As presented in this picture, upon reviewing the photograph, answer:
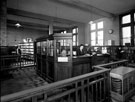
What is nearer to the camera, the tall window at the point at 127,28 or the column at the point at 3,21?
the column at the point at 3,21

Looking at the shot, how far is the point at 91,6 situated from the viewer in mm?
6008

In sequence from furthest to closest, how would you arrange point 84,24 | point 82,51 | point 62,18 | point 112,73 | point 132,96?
point 84,24
point 62,18
point 82,51
point 132,96
point 112,73

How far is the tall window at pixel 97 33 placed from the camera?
8690 millimetres

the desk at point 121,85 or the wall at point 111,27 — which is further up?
the wall at point 111,27

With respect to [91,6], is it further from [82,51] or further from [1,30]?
[1,30]

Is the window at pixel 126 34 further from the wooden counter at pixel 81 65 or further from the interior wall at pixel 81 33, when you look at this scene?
the wooden counter at pixel 81 65

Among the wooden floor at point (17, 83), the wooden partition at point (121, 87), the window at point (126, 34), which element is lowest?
the wooden floor at point (17, 83)

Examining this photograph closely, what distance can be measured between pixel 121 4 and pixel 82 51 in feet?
12.3

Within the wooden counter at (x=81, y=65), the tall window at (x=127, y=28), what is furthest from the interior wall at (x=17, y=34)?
the tall window at (x=127, y=28)

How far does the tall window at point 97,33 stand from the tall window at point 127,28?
6.05ft

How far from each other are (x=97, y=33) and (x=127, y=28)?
8.97 feet

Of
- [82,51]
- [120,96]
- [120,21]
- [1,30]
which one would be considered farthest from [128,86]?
[120,21]

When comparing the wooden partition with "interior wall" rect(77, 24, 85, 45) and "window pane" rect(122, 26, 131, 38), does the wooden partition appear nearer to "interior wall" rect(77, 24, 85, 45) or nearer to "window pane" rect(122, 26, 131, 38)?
"window pane" rect(122, 26, 131, 38)

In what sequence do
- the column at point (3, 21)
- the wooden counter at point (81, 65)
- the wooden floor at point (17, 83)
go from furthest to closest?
the column at point (3, 21)
the wooden counter at point (81, 65)
the wooden floor at point (17, 83)
